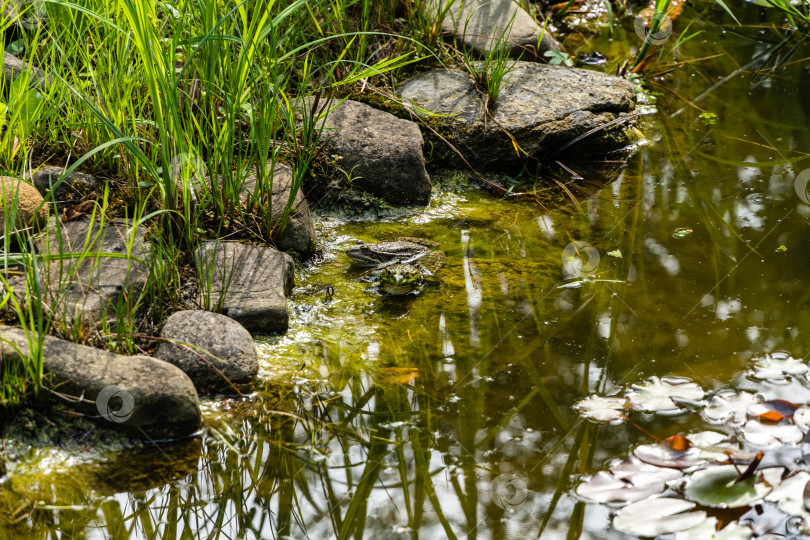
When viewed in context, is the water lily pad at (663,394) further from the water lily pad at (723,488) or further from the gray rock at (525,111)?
the gray rock at (525,111)

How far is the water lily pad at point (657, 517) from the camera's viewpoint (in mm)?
2100

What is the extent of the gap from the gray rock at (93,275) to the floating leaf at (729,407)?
207 cm

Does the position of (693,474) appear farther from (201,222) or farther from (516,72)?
(516,72)

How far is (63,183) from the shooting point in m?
3.28

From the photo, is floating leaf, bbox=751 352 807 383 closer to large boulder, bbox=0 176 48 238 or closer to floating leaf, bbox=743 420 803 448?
floating leaf, bbox=743 420 803 448

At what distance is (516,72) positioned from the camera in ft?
15.3

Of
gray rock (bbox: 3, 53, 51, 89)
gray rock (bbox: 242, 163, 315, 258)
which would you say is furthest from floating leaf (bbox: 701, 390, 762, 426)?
gray rock (bbox: 3, 53, 51, 89)

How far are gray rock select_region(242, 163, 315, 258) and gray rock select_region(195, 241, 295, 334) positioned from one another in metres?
0.20

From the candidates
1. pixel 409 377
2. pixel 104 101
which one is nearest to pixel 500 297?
pixel 409 377

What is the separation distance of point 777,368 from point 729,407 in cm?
32

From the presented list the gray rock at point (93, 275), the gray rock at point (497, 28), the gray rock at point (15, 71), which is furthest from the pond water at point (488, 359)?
the gray rock at point (15, 71)

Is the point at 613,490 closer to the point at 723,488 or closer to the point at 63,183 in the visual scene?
the point at 723,488

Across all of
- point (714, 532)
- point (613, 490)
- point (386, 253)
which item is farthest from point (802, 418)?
point (386, 253)

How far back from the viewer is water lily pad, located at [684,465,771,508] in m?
2.16
